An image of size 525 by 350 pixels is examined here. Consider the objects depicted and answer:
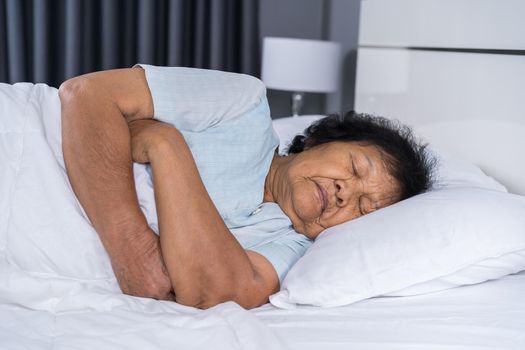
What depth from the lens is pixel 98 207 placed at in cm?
111

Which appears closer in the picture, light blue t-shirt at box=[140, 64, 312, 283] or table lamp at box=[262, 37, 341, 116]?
light blue t-shirt at box=[140, 64, 312, 283]

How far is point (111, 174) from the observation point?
1.13 metres

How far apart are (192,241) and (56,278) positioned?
0.24m

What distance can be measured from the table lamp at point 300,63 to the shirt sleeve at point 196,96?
1.38 meters

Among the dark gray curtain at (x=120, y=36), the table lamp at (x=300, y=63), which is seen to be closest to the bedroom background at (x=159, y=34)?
the dark gray curtain at (x=120, y=36)

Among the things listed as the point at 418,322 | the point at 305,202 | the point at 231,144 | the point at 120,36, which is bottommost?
the point at 418,322

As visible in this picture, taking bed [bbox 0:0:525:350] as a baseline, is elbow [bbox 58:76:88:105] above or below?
above

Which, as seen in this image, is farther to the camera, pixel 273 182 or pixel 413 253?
pixel 273 182

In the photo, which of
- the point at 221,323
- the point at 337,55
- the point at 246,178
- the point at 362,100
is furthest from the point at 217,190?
the point at 337,55

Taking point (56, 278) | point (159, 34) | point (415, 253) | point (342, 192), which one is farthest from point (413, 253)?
point (159, 34)

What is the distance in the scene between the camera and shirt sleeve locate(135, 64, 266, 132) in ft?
4.05

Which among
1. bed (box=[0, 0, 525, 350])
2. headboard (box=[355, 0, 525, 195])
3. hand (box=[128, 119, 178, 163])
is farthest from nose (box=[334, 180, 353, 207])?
headboard (box=[355, 0, 525, 195])

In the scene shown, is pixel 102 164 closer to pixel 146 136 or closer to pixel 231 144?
pixel 146 136

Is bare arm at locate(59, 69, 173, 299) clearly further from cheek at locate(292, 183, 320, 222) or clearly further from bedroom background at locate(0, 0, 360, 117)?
→ bedroom background at locate(0, 0, 360, 117)
